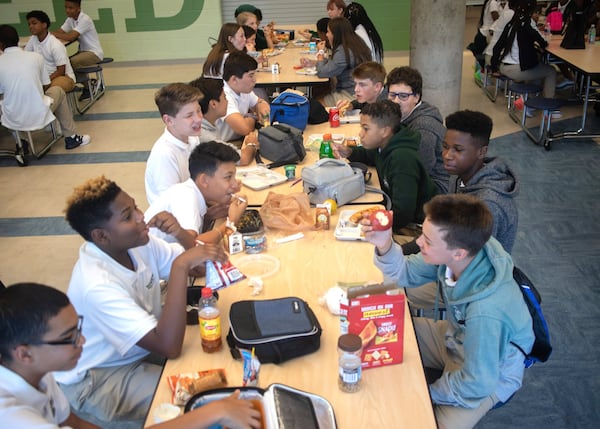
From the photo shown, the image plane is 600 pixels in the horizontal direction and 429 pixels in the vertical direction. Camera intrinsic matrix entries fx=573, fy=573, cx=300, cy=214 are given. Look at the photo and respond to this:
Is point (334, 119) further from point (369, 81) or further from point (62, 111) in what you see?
point (62, 111)

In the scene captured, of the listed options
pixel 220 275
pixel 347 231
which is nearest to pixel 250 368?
pixel 220 275

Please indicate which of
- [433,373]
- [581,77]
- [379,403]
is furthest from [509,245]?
[581,77]

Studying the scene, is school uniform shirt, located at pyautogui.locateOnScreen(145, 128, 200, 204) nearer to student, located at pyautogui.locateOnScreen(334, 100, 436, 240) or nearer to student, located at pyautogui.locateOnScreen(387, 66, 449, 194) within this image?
student, located at pyautogui.locateOnScreen(334, 100, 436, 240)

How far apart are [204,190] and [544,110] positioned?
451 cm

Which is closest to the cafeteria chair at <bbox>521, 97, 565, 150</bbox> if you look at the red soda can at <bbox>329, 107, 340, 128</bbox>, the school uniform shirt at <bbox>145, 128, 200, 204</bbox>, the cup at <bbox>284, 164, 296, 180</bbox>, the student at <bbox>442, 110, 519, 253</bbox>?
the red soda can at <bbox>329, 107, 340, 128</bbox>

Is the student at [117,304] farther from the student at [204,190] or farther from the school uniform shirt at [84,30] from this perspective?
the school uniform shirt at [84,30]

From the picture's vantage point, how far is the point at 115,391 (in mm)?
2205

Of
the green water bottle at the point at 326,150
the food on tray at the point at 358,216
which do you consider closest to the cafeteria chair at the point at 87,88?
the green water bottle at the point at 326,150

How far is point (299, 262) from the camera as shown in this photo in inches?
103

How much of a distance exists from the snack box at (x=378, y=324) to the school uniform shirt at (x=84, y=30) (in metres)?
8.21

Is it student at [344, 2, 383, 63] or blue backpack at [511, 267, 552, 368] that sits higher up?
student at [344, 2, 383, 63]

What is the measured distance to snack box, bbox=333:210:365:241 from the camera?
2771 millimetres

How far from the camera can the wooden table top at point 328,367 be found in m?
1.75

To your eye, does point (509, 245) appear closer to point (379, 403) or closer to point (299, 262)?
point (299, 262)
